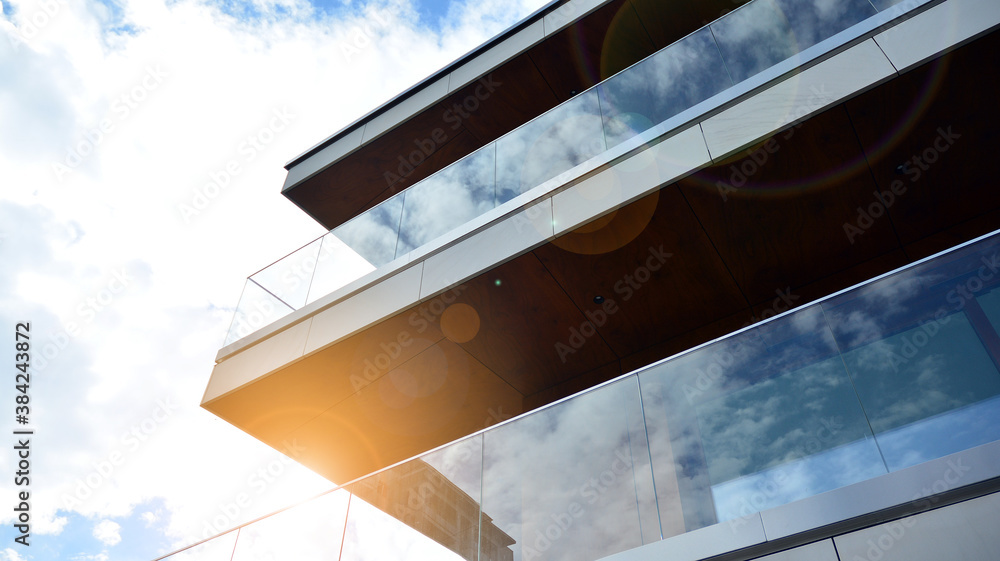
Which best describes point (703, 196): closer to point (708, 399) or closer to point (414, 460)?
point (708, 399)

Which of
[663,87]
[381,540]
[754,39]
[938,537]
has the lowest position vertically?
[938,537]

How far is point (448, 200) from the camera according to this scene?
7.31 m

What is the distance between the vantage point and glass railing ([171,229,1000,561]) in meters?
3.85

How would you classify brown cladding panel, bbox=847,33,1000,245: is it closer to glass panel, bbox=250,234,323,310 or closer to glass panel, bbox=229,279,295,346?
glass panel, bbox=250,234,323,310

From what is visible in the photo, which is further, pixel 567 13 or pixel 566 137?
pixel 567 13

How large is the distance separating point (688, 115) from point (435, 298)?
3.12 m

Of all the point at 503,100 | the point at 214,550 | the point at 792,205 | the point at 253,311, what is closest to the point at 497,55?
the point at 503,100

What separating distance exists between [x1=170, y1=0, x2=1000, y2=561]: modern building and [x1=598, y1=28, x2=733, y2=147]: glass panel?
30mm

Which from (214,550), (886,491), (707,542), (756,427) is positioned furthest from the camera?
(214,550)

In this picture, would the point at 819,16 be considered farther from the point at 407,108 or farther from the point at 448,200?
the point at 407,108

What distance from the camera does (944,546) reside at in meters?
3.44

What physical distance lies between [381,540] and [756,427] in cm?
328

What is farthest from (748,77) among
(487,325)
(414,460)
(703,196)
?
(414,460)

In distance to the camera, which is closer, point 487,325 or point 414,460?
point 414,460
